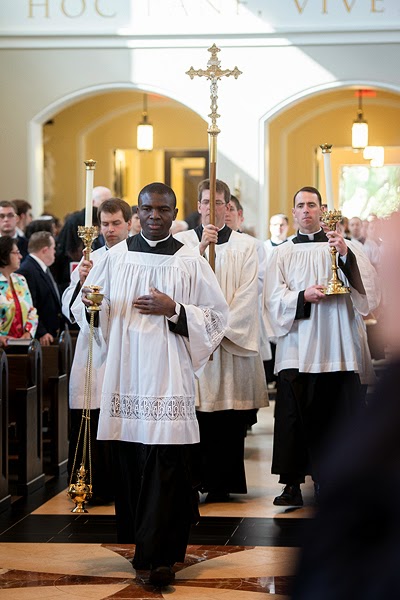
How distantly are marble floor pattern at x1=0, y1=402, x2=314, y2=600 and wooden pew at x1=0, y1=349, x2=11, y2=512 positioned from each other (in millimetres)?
130

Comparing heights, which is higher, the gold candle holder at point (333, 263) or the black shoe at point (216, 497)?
the gold candle holder at point (333, 263)

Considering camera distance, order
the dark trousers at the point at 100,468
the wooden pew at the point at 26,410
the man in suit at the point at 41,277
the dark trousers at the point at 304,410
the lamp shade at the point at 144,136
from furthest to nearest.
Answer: the lamp shade at the point at 144,136
the man in suit at the point at 41,277
the wooden pew at the point at 26,410
the dark trousers at the point at 100,468
the dark trousers at the point at 304,410

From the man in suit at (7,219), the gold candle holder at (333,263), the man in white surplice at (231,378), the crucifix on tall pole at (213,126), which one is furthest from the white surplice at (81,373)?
the man in suit at (7,219)

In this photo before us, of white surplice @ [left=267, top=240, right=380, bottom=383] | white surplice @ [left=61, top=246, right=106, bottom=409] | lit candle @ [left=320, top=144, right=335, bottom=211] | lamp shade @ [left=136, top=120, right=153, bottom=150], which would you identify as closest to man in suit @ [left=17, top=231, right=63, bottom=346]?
white surplice @ [left=61, top=246, right=106, bottom=409]

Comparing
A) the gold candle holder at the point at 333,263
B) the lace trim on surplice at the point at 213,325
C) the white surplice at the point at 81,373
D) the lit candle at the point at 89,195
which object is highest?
the lit candle at the point at 89,195

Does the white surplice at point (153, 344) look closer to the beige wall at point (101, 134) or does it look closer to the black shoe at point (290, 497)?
the black shoe at point (290, 497)

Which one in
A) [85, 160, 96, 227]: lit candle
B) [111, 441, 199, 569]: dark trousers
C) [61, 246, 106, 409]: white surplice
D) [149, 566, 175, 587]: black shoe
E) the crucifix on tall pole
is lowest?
[149, 566, 175, 587]: black shoe

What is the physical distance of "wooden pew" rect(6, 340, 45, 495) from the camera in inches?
334

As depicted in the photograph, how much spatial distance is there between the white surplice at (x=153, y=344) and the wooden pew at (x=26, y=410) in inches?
107

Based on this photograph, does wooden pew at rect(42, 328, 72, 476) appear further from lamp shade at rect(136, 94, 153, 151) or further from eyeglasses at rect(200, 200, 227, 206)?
lamp shade at rect(136, 94, 153, 151)

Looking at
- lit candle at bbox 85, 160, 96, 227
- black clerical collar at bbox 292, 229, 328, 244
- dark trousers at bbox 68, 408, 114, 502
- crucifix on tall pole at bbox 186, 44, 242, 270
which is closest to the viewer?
lit candle at bbox 85, 160, 96, 227

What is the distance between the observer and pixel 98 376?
790 centimetres

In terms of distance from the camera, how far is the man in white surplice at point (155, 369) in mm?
5598

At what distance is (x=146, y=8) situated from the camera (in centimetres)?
1639
